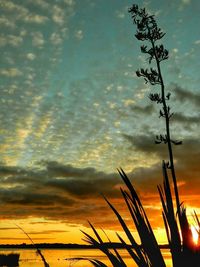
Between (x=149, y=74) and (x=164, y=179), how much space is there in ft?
27.3

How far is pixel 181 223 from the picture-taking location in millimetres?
2637

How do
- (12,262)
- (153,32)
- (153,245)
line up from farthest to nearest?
1. (12,262)
2. (153,32)
3. (153,245)

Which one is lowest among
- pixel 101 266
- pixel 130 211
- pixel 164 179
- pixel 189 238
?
pixel 101 266

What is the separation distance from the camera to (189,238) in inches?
98.2

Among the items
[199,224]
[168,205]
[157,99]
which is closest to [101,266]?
[168,205]

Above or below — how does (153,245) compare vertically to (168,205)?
below

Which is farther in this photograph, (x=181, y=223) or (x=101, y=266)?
(x=181, y=223)

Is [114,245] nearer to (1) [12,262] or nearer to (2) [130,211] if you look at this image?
(2) [130,211]

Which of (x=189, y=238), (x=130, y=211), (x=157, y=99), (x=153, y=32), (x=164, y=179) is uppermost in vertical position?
(x=153, y=32)

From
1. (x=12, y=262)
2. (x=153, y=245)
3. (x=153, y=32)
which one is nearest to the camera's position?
(x=153, y=245)

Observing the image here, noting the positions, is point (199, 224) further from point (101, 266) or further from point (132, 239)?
point (101, 266)

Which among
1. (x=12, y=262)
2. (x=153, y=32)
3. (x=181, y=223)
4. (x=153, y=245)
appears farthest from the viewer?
(x=12, y=262)

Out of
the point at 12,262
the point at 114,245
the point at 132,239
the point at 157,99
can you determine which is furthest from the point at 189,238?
the point at 12,262

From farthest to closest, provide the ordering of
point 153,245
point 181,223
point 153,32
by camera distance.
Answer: point 153,32 < point 181,223 < point 153,245
